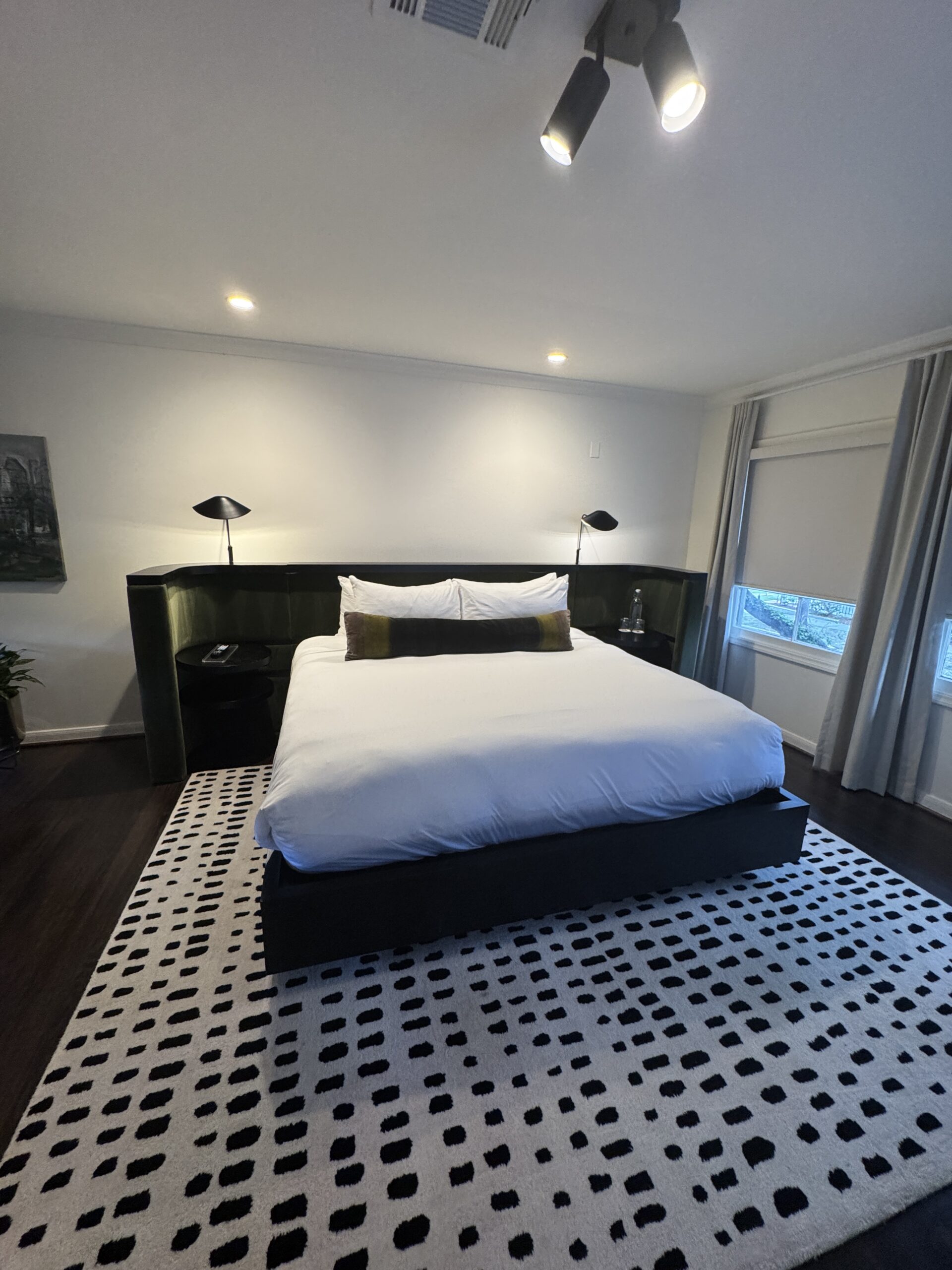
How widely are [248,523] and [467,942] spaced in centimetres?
279

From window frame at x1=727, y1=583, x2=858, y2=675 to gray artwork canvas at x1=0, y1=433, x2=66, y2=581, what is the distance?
4504 mm

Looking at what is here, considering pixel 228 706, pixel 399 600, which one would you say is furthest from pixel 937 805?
pixel 228 706

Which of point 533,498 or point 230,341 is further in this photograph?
point 533,498

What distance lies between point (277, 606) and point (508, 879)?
233 centimetres

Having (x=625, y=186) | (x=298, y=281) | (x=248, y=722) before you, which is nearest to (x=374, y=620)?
(x=248, y=722)

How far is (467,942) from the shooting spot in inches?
67.5

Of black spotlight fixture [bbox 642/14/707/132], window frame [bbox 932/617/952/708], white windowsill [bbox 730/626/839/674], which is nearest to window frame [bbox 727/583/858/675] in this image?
white windowsill [bbox 730/626/839/674]

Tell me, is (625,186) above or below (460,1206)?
above

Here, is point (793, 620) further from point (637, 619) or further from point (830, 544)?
point (637, 619)

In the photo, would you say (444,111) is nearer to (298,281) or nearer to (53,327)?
(298,281)

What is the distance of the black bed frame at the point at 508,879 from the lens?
1486mm

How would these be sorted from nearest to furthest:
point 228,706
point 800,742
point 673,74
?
point 673,74 → point 228,706 → point 800,742

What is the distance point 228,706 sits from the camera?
279 centimetres

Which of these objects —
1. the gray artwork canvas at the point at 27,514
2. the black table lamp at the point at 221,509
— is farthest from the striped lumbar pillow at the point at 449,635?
the gray artwork canvas at the point at 27,514
